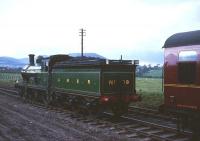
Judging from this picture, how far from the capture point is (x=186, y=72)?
38.7ft

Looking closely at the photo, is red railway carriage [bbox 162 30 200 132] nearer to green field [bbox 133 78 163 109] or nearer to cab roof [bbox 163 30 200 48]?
cab roof [bbox 163 30 200 48]

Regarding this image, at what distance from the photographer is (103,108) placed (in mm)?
17844

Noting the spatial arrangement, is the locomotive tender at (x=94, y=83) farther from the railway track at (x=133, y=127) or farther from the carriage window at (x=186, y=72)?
the carriage window at (x=186, y=72)

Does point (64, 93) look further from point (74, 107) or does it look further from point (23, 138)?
point (23, 138)

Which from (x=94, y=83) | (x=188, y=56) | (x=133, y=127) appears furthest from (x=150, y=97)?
(x=188, y=56)

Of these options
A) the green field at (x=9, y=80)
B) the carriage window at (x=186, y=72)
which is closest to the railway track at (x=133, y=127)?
the carriage window at (x=186, y=72)

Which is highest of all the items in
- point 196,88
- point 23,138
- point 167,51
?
point 167,51

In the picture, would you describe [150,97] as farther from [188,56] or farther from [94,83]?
[188,56]

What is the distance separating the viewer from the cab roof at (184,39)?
11.5m

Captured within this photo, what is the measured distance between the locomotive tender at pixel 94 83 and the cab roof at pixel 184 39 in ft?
16.7

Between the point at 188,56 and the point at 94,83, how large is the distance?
6.72 m

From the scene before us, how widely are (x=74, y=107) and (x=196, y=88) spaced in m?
10.1

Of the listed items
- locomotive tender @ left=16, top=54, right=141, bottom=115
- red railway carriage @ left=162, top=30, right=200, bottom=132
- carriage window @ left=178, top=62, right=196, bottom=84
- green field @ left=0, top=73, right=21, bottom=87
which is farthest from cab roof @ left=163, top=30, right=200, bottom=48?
green field @ left=0, top=73, right=21, bottom=87

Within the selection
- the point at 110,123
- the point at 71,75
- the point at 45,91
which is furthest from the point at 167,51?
the point at 45,91
